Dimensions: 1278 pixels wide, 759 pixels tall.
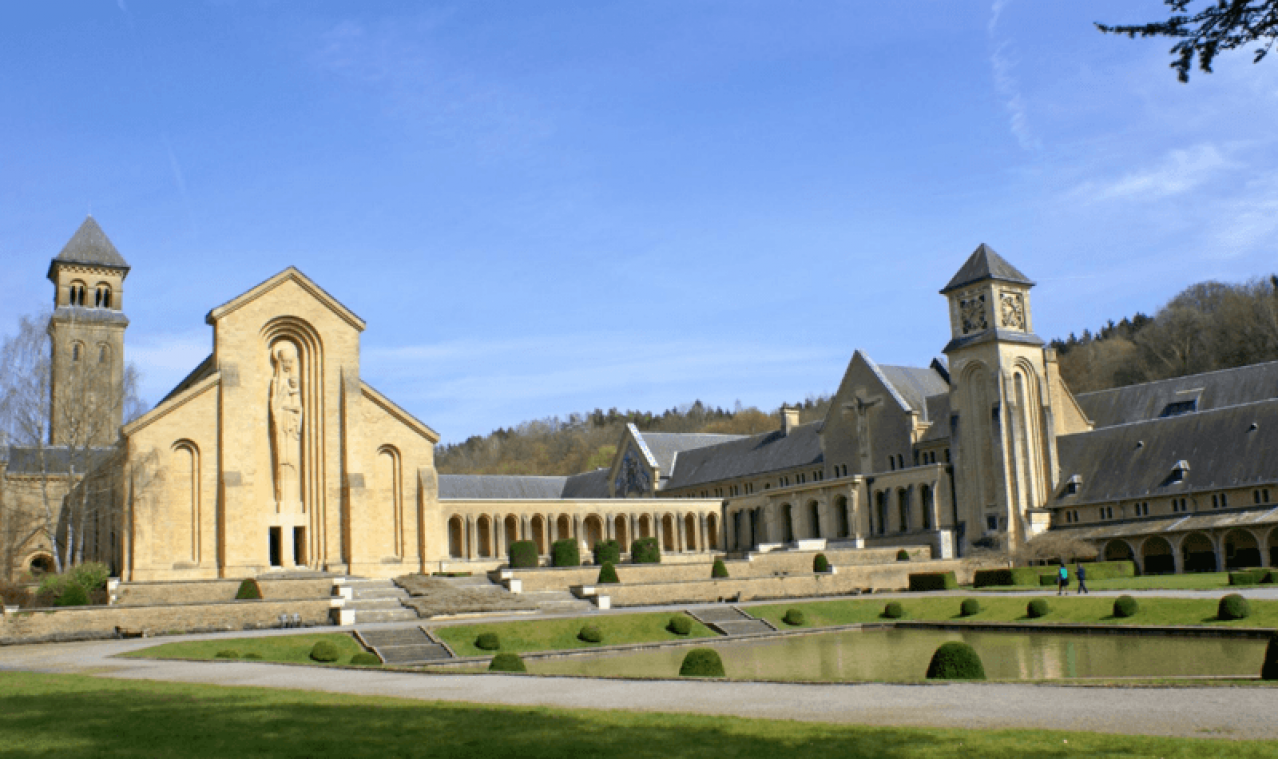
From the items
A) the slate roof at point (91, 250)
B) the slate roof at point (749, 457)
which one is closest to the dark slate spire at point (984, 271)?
the slate roof at point (749, 457)

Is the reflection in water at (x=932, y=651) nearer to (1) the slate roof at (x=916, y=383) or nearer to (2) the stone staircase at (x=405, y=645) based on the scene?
(2) the stone staircase at (x=405, y=645)

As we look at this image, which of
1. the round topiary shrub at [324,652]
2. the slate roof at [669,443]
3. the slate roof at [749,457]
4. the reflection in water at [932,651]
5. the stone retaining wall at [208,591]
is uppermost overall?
the slate roof at [669,443]

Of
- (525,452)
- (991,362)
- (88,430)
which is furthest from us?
(525,452)

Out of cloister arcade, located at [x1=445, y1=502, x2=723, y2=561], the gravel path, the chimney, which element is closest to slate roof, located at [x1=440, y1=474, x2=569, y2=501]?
cloister arcade, located at [x1=445, y1=502, x2=723, y2=561]

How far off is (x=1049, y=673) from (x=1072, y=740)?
39.8 feet

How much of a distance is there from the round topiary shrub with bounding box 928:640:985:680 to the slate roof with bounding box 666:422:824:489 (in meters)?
51.5

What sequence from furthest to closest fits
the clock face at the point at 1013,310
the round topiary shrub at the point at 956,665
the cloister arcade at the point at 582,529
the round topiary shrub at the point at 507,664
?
the cloister arcade at the point at 582,529 < the clock face at the point at 1013,310 < the round topiary shrub at the point at 507,664 < the round topiary shrub at the point at 956,665

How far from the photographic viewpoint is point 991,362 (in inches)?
2231

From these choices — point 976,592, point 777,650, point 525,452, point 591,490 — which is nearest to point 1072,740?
point 777,650

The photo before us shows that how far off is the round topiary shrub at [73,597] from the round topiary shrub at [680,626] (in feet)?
62.5

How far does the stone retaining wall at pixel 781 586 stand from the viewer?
40.7 meters

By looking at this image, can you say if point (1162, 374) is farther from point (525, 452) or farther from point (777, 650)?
point (525, 452)

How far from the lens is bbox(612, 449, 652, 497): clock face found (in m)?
83.0

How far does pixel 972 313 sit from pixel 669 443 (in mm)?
32929
